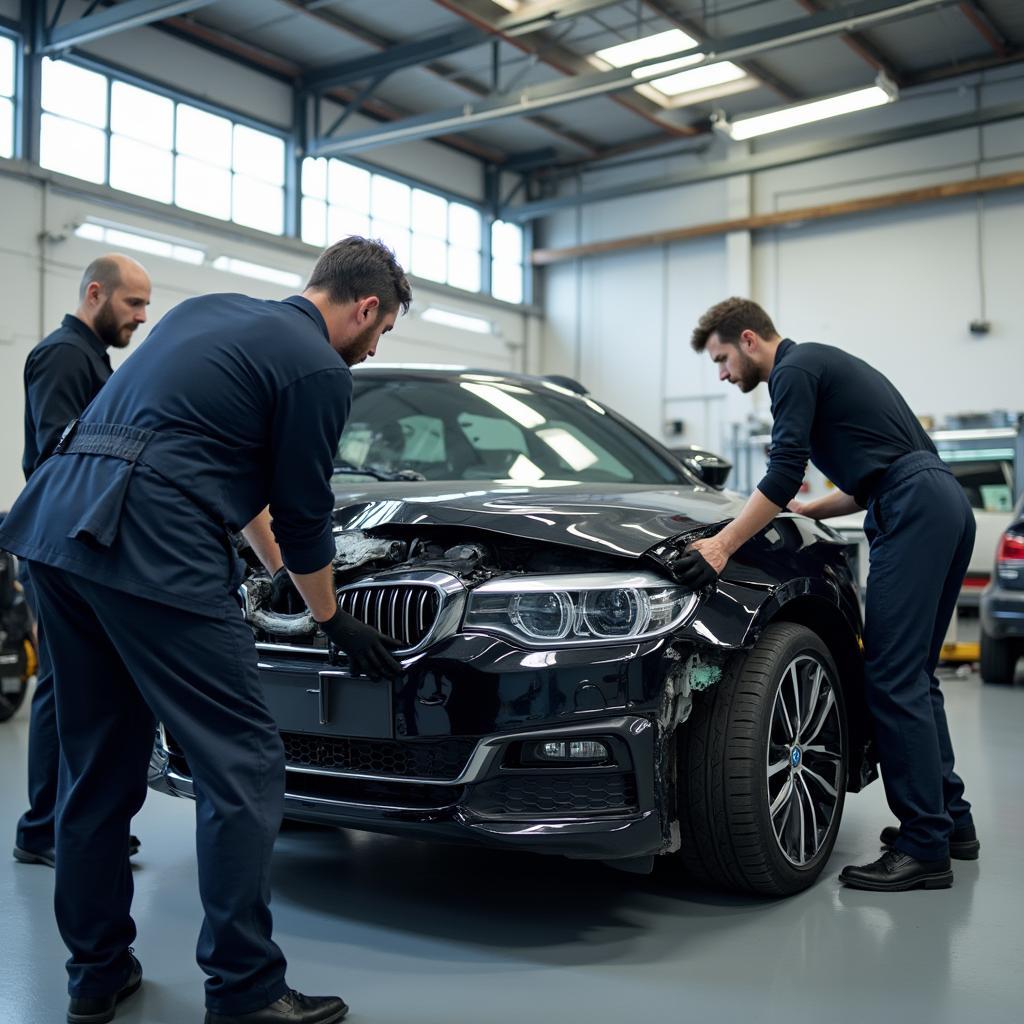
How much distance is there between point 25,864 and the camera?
3258 mm

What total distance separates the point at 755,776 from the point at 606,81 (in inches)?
433

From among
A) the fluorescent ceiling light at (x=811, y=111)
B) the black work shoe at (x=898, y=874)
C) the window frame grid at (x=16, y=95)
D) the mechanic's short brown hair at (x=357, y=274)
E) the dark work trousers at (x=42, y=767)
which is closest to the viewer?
the mechanic's short brown hair at (x=357, y=274)

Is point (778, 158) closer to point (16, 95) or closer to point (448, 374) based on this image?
point (16, 95)

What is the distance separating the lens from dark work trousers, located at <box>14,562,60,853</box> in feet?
10.4

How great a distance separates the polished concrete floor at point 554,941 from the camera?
229cm

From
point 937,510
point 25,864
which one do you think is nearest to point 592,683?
point 937,510

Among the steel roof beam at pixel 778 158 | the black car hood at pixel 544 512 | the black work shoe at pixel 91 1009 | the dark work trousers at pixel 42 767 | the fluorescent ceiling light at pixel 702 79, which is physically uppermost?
the fluorescent ceiling light at pixel 702 79

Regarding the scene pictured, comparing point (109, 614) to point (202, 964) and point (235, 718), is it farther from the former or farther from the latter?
point (202, 964)

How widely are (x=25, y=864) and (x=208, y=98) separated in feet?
41.3

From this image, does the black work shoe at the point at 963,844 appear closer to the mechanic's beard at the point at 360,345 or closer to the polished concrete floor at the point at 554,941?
A: the polished concrete floor at the point at 554,941

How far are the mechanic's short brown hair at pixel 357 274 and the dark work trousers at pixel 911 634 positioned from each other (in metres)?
1.53

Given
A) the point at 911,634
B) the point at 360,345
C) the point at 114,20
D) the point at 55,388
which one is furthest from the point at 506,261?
the point at 360,345

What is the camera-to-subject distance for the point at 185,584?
2.04 meters

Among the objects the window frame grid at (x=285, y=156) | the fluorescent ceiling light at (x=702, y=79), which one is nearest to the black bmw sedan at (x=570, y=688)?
the window frame grid at (x=285, y=156)
